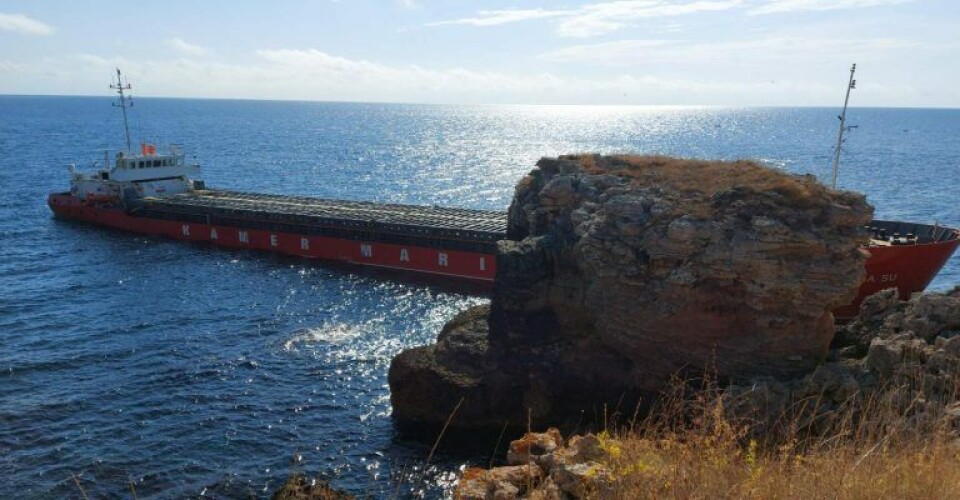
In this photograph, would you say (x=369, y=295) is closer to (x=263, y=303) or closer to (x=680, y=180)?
(x=263, y=303)

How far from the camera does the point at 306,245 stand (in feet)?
163

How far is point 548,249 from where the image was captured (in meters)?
25.1

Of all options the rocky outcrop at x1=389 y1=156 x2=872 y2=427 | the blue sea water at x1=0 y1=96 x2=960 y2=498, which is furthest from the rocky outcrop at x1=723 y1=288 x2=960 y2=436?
the blue sea water at x1=0 y1=96 x2=960 y2=498

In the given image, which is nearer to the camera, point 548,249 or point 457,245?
point 548,249

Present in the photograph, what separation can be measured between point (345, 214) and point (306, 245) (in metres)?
3.70

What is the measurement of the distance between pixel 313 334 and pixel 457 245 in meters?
12.2

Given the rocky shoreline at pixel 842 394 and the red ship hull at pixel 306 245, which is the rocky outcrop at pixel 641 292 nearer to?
the rocky shoreline at pixel 842 394

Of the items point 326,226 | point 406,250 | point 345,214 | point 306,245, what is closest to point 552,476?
point 406,250

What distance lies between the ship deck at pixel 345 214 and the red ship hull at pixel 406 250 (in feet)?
Answer: 3.47

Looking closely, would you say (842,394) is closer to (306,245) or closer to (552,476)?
(552,476)

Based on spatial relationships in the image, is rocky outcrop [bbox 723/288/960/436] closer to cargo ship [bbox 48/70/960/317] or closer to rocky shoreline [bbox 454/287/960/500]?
rocky shoreline [bbox 454/287/960/500]

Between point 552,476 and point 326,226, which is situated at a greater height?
point 552,476

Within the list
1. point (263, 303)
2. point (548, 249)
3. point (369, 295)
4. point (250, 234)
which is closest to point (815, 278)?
point (548, 249)

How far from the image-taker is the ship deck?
44406mm
